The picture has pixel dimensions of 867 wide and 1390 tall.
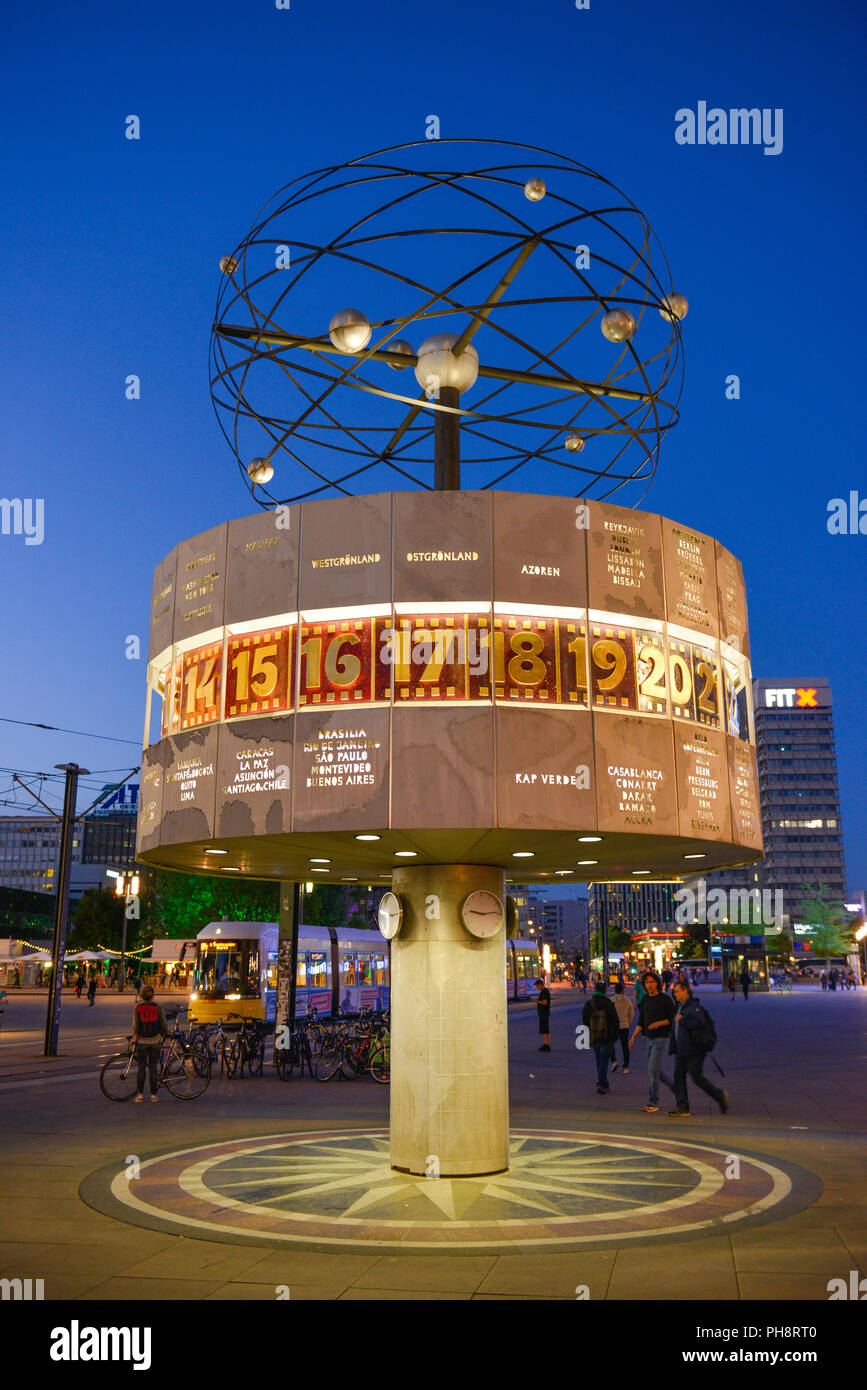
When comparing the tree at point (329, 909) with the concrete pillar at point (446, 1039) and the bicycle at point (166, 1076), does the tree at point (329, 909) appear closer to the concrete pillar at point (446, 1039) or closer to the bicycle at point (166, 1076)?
the bicycle at point (166, 1076)

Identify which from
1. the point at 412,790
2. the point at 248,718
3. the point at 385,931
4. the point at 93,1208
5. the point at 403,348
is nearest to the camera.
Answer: the point at 93,1208

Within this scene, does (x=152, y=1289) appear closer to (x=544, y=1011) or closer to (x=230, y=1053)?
(x=230, y=1053)

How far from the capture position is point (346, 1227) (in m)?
10.2

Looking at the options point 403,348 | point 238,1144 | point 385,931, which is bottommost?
point 238,1144

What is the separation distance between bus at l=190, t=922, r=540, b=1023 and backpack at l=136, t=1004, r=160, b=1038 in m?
16.6

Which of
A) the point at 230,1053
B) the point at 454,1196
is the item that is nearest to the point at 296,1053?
the point at 230,1053

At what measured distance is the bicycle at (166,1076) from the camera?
21.4 metres

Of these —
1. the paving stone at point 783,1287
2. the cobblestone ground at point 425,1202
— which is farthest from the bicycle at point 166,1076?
the paving stone at point 783,1287

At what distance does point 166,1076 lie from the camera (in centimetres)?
2236

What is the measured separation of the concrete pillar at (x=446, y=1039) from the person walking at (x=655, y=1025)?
597cm

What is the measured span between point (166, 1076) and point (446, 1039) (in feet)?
37.1

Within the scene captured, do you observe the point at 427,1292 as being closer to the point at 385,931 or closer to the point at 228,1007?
the point at 385,931
